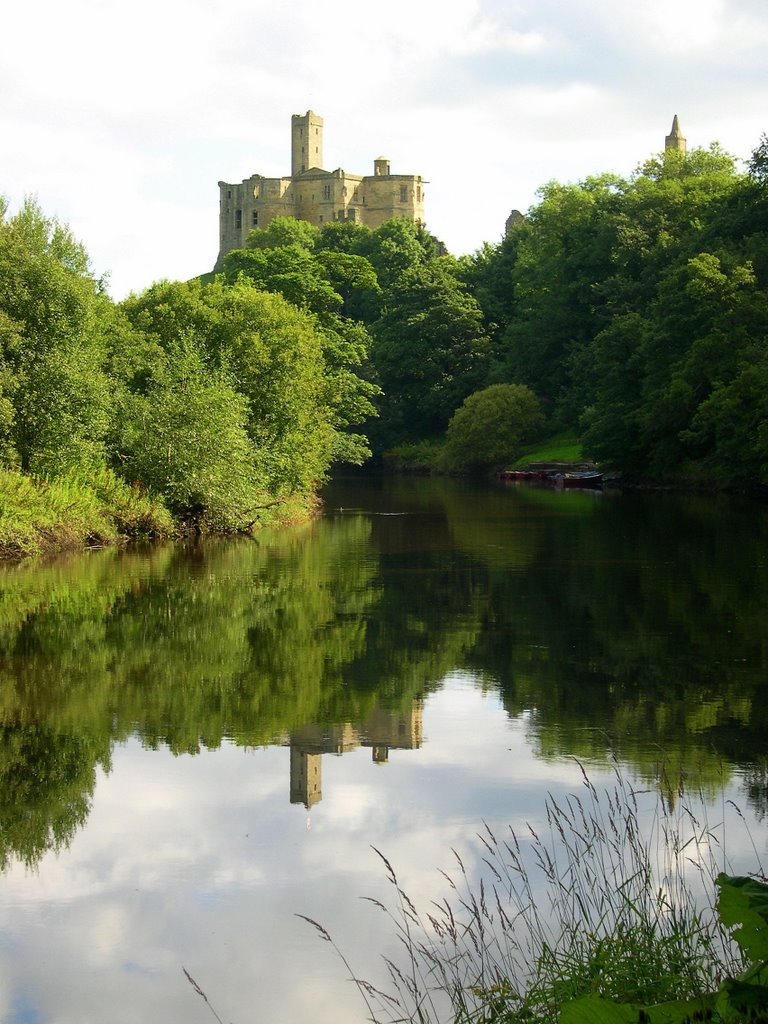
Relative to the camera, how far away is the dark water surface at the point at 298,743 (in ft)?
21.8

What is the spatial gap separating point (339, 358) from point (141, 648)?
1522 inches

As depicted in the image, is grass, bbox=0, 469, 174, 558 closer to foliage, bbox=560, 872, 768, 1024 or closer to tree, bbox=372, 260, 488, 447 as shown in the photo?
foliage, bbox=560, 872, 768, 1024

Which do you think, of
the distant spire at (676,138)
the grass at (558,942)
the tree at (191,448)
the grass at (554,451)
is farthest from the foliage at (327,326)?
the distant spire at (676,138)

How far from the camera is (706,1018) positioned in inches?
168

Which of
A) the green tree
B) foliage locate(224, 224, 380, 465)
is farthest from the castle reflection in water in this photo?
foliage locate(224, 224, 380, 465)

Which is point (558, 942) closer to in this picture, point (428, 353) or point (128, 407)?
point (128, 407)

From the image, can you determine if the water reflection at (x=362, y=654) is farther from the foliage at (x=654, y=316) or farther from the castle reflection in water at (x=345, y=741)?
the foliage at (x=654, y=316)

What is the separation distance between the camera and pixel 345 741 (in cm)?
1090

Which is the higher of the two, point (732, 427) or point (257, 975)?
point (732, 427)

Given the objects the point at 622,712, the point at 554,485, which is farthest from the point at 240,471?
the point at 554,485

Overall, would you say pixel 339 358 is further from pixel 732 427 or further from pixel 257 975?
pixel 257 975

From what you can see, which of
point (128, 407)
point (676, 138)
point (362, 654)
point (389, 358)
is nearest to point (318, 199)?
point (676, 138)

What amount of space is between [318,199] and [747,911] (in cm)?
14677

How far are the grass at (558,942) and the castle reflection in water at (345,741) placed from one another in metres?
2.09
